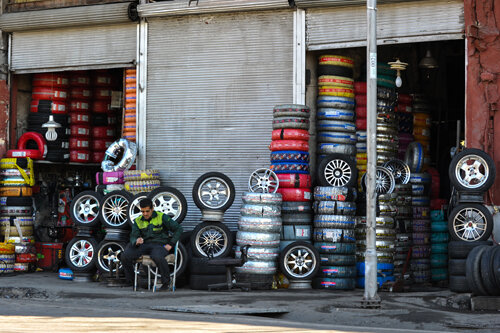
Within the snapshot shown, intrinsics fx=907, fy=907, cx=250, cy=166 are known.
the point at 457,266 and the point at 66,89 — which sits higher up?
the point at 66,89

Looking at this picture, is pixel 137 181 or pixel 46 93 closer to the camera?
pixel 137 181

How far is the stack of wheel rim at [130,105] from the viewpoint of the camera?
18500mm

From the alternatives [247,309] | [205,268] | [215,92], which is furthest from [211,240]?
[247,309]

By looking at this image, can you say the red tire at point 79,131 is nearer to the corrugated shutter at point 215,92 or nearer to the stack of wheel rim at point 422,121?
the corrugated shutter at point 215,92

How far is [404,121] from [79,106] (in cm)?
730

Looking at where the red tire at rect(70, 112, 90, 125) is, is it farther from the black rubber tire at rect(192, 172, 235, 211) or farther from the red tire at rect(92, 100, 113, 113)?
the black rubber tire at rect(192, 172, 235, 211)

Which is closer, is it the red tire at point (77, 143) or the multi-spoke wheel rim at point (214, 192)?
the multi-spoke wheel rim at point (214, 192)

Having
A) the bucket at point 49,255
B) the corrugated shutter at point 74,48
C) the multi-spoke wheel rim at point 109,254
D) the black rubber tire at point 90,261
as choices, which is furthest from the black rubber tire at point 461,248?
the bucket at point 49,255

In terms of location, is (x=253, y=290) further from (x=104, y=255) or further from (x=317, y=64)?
(x=317, y=64)

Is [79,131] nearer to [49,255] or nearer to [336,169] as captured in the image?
[49,255]

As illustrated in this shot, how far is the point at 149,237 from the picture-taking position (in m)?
15.2

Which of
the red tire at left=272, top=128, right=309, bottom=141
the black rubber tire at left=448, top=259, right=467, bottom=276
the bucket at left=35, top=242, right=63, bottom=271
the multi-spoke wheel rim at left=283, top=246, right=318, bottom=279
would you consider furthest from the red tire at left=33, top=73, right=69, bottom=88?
the black rubber tire at left=448, top=259, right=467, bottom=276

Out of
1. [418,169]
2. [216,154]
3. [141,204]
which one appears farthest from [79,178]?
[418,169]

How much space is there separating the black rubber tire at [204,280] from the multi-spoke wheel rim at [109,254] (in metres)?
1.66
